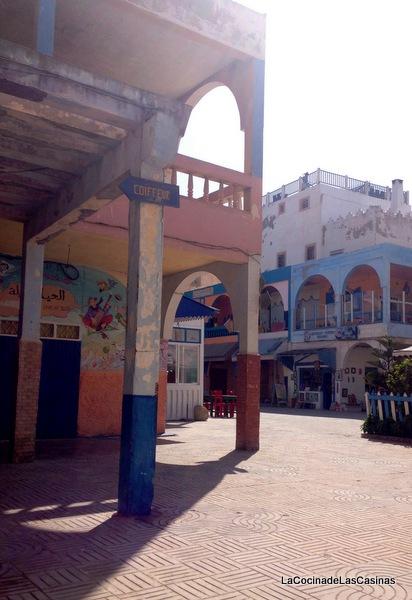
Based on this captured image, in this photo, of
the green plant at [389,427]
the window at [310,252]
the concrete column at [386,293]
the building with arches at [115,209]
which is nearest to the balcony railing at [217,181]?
the building with arches at [115,209]

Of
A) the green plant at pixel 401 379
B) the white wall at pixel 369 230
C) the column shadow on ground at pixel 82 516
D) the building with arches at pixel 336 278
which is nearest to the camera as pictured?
the column shadow on ground at pixel 82 516

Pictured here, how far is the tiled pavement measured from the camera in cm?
432

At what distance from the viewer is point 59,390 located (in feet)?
46.4

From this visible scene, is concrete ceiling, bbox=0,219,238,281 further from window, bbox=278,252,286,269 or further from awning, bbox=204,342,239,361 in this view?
window, bbox=278,252,286,269

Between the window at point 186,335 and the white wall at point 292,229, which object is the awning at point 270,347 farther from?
the window at point 186,335

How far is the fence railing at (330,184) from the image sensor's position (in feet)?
132

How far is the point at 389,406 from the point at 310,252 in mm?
23591

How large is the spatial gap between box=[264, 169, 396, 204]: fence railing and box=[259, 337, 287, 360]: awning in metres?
10.8

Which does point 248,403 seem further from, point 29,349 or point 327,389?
point 327,389

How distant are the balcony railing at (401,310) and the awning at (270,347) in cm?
742

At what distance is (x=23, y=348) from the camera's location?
34.4 feet

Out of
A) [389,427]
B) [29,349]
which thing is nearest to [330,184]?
[389,427]

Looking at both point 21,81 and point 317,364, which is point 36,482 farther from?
point 317,364

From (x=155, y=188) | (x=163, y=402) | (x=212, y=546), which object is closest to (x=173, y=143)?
(x=155, y=188)
